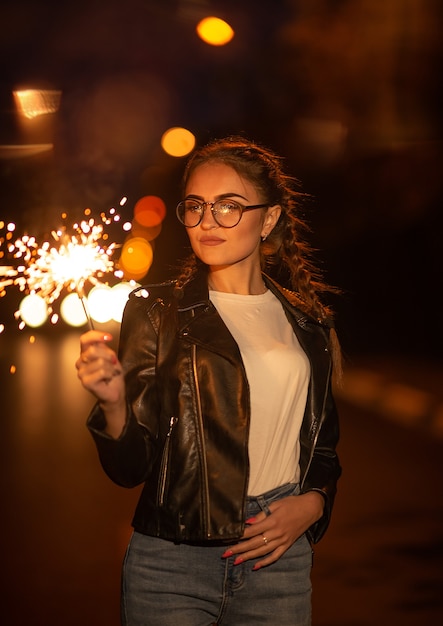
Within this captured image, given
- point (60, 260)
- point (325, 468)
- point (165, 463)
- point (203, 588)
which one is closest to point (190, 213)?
point (60, 260)

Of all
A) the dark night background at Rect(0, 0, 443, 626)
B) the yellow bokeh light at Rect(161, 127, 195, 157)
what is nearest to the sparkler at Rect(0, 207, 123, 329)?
the dark night background at Rect(0, 0, 443, 626)

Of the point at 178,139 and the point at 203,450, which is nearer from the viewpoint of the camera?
the point at 203,450

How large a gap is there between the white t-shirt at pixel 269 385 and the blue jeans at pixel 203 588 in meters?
0.11

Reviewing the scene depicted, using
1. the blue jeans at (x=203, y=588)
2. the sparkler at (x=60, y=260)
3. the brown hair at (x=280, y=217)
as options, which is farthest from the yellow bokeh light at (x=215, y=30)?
the blue jeans at (x=203, y=588)

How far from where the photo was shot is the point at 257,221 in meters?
3.59

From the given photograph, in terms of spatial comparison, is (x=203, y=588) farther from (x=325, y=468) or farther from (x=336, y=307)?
(x=336, y=307)

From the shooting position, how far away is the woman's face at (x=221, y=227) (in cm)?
341

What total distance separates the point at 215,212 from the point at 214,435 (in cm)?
83

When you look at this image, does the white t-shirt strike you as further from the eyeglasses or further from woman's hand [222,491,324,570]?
the eyeglasses

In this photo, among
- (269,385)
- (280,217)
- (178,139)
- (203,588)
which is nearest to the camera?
(203,588)

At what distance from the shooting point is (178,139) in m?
28.8

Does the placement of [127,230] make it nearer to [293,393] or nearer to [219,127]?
[293,393]

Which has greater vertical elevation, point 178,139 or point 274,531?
point 178,139

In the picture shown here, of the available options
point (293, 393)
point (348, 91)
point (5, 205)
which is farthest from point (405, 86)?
point (293, 393)
